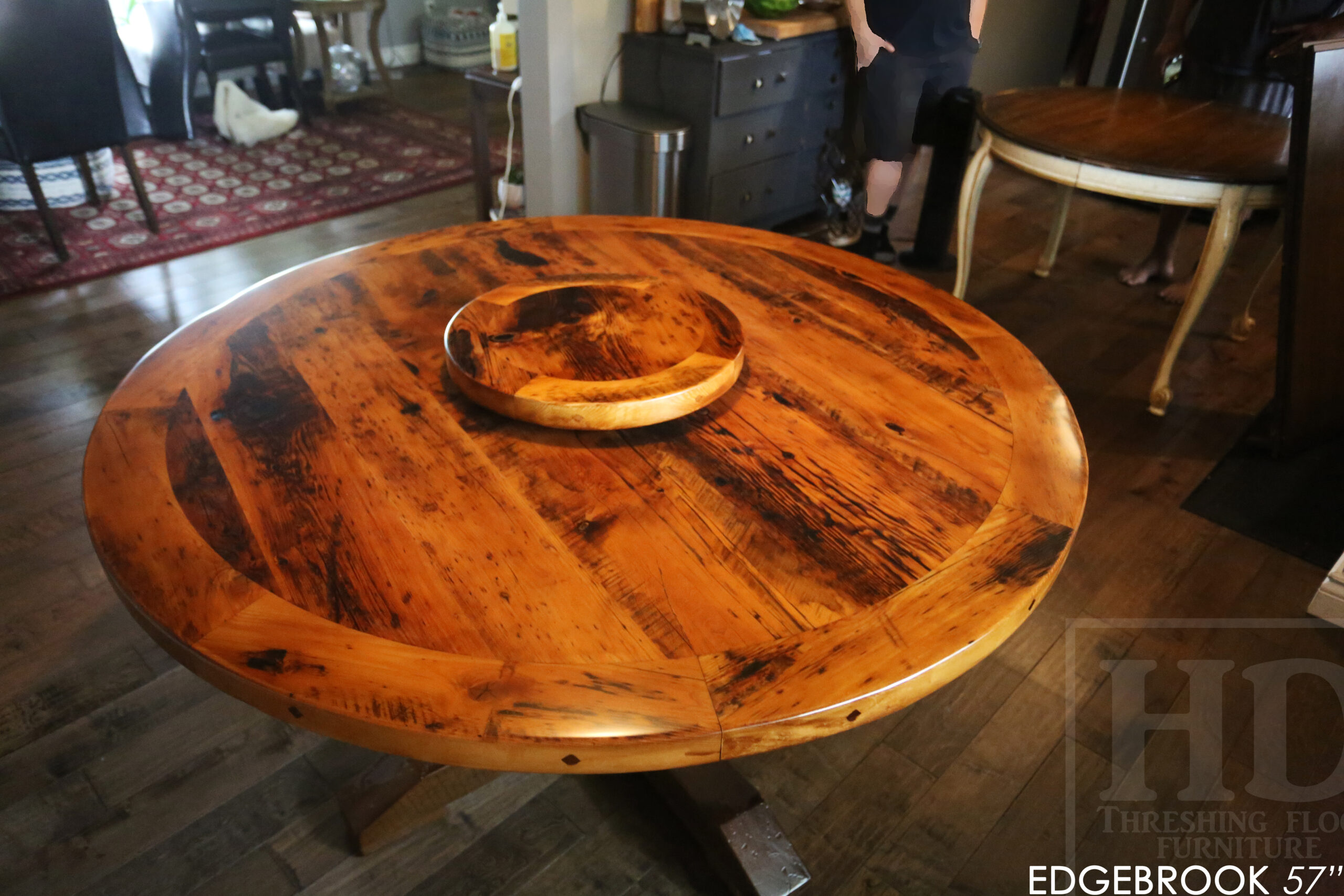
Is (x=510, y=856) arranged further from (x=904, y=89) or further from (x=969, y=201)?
(x=904, y=89)

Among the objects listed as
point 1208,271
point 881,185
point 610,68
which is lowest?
point 881,185

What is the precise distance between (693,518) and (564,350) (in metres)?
0.34

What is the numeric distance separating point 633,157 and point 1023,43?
5.59ft

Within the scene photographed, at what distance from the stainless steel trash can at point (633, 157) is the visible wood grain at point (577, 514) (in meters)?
1.57

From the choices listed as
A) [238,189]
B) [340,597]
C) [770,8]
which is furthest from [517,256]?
[238,189]

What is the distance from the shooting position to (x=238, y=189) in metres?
3.69

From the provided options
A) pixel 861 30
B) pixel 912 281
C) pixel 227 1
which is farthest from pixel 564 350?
pixel 227 1

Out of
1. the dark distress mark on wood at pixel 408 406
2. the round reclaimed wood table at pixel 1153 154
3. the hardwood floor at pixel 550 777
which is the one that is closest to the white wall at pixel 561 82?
the round reclaimed wood table at pixel 1153 154

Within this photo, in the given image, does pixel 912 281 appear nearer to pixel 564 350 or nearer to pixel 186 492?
pixel 564 350

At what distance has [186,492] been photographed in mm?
893

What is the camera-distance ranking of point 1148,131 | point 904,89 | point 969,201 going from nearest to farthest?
point 1148,131 → point 969,201 → point 904,89

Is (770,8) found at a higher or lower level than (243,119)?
higher

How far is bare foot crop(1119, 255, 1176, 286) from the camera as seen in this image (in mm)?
3041

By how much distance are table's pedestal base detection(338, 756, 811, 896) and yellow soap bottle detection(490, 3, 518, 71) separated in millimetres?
2464
